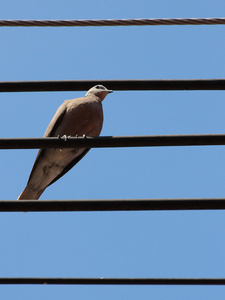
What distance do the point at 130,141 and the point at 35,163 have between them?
364 centimetres

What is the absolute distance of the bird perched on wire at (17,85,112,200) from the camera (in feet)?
20.1

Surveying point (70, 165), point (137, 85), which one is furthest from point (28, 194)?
point (137, 85)

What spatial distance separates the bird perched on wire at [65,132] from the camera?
614 centimetres

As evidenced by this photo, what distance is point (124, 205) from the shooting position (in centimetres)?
292

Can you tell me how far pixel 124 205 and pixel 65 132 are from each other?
3.32 m

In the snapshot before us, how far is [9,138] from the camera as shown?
119 inches

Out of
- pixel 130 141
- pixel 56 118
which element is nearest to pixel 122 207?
pixel 130 141

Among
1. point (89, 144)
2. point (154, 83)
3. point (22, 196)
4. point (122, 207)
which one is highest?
point (154, 83)
